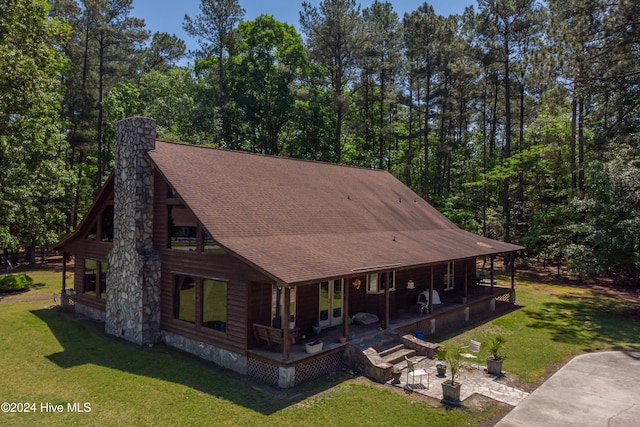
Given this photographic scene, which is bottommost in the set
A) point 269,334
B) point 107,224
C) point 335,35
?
point 269,334

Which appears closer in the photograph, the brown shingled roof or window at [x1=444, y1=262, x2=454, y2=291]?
the brown shingled roof

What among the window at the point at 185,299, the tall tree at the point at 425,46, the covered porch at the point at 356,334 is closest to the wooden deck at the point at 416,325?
the covered porch at the point at 356,334

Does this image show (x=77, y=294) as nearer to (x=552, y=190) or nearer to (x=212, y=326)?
(x=212, y=326)

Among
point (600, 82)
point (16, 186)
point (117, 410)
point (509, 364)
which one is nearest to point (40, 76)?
point (16, 186)

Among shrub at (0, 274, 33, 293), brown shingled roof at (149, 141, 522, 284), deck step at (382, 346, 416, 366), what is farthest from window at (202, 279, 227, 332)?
shrub at (0, 274, 33, 293)

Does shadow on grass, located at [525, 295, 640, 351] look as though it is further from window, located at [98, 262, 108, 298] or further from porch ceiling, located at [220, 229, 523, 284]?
Answer: window, located at [98, 262, 108, 298]

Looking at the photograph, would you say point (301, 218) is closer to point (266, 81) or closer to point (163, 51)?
point (266, 81)

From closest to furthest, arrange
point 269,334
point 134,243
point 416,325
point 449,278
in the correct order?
1. point 269,334
2. point 134,243
3. point 416,325
4. point 449,278

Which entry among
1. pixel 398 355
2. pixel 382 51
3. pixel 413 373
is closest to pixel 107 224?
pixel 398 355
